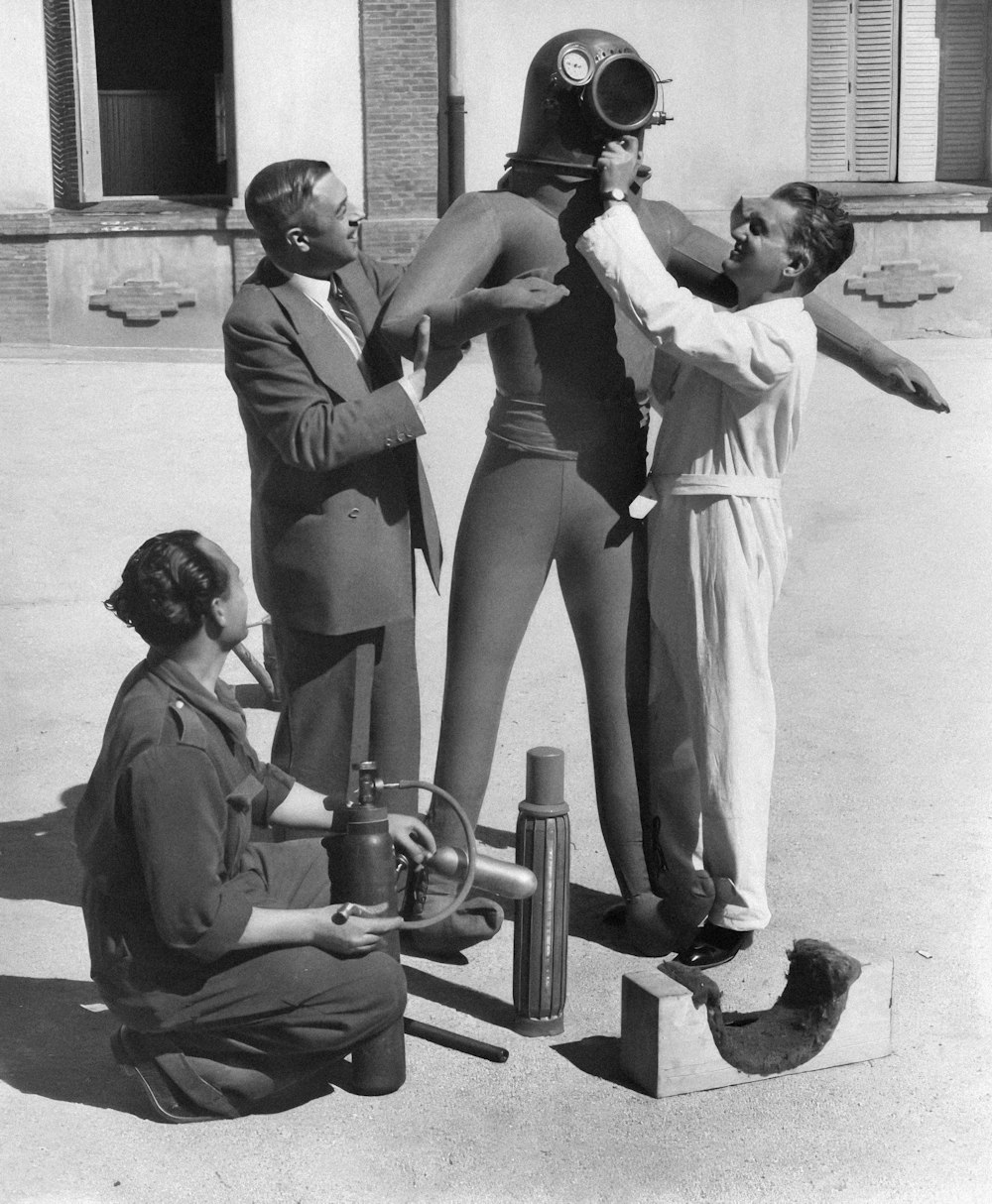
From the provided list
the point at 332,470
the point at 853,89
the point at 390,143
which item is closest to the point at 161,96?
the point at 390,143

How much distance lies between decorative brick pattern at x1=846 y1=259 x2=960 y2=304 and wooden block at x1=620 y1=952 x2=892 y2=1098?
34.4ft

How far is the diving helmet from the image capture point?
153 inches

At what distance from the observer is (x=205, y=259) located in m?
13.1

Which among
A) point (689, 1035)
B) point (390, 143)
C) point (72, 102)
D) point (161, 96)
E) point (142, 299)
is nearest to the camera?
point (689, 1035)

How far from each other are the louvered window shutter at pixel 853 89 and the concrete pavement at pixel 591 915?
5.14m

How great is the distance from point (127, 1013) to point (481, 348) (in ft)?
33.2

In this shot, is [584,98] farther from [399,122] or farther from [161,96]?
[161,96]

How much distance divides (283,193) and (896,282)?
409 inches

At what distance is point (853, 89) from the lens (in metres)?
13.6

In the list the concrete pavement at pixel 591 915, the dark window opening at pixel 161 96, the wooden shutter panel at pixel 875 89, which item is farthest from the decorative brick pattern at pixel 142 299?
the wooden shutter panel at pixel 875 89

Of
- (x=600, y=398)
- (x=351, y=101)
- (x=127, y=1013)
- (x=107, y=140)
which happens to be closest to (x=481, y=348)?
(x=351, y=101)

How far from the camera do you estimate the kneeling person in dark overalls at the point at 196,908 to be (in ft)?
9.93

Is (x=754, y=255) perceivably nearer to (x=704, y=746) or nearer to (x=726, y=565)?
(x=726, y=565)

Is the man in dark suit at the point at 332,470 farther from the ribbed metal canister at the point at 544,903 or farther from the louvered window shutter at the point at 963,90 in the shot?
the louvered window shutter at the point at 963,90
